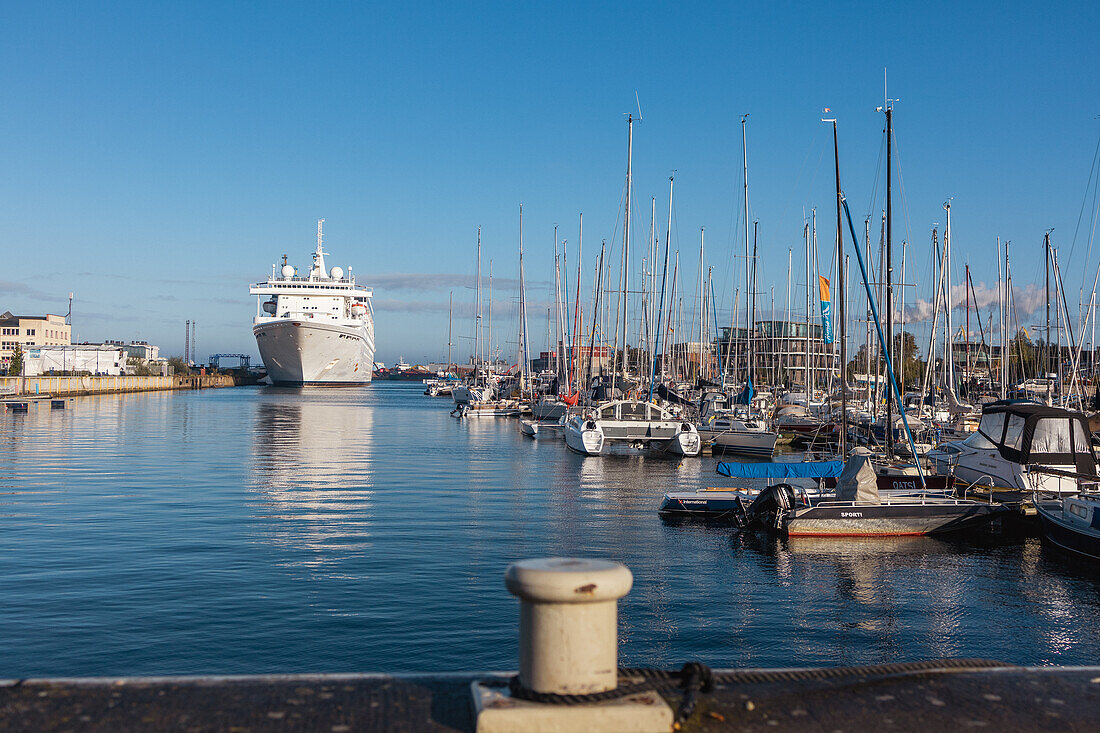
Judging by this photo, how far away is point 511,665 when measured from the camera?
11.8 metres

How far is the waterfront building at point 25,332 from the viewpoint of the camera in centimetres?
14812

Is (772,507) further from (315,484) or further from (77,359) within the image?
(77,359)

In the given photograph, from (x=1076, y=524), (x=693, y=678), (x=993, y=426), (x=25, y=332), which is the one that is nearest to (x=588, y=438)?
(x=993, y=426)

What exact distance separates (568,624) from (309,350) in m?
130

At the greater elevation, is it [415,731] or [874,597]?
[415,731]

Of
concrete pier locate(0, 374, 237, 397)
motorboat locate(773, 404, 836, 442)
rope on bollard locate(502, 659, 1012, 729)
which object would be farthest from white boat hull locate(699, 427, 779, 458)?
concrete pier locate(0, 374, 237, 397)

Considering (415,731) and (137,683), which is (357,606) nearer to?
(137,683)

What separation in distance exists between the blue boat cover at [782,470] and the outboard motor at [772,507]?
12.4ft

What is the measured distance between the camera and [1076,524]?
19406 mm

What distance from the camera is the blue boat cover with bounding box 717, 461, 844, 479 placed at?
2703cm

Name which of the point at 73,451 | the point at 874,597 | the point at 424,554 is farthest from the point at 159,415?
the point at 874,597

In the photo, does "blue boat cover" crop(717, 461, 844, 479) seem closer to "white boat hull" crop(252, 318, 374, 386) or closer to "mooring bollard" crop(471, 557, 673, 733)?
"mooring bollard" crop(471, 557, 673, 733)

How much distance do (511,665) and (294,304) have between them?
429 ft

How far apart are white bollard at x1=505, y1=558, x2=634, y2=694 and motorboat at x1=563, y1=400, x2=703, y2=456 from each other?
121 ft
